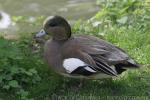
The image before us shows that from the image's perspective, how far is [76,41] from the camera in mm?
5461

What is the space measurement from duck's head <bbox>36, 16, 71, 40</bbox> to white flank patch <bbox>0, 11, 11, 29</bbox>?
393cm

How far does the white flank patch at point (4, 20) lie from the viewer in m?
9.44

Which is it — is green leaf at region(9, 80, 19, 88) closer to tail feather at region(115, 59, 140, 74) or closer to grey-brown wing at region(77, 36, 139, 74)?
grey-brown wing at region(77, 36, 139, 74)

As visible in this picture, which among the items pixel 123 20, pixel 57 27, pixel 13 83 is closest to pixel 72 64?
pixel 57 27

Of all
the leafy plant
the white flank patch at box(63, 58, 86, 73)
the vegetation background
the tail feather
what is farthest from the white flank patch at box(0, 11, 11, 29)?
the tail feather

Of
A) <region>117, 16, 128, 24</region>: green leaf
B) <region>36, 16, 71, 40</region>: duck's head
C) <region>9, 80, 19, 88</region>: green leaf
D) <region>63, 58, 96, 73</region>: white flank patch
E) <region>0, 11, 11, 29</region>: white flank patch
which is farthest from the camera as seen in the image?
<region>0, 11, 11, 29</region>: white flank patch

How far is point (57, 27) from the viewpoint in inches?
218

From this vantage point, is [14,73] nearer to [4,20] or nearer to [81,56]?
[81,56]

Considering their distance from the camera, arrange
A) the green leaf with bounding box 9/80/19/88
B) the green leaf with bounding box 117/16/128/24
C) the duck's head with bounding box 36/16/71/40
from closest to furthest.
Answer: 1. the green leaf with bounding box 9/80/19/88
2. the duck's head with bounding box 36/16/71/40
3. the green leaf with bounding box 117/16/128/24

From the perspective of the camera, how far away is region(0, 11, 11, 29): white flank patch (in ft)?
31.0

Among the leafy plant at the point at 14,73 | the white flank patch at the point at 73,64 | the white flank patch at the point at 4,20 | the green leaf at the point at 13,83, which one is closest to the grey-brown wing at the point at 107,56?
the white flank patch at the point at 73,64

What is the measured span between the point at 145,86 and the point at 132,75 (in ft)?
0.89

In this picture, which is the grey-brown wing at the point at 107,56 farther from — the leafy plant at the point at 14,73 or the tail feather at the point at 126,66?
the leafy plant at the point at 14,73

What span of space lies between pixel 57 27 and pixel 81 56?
517 millimetres
